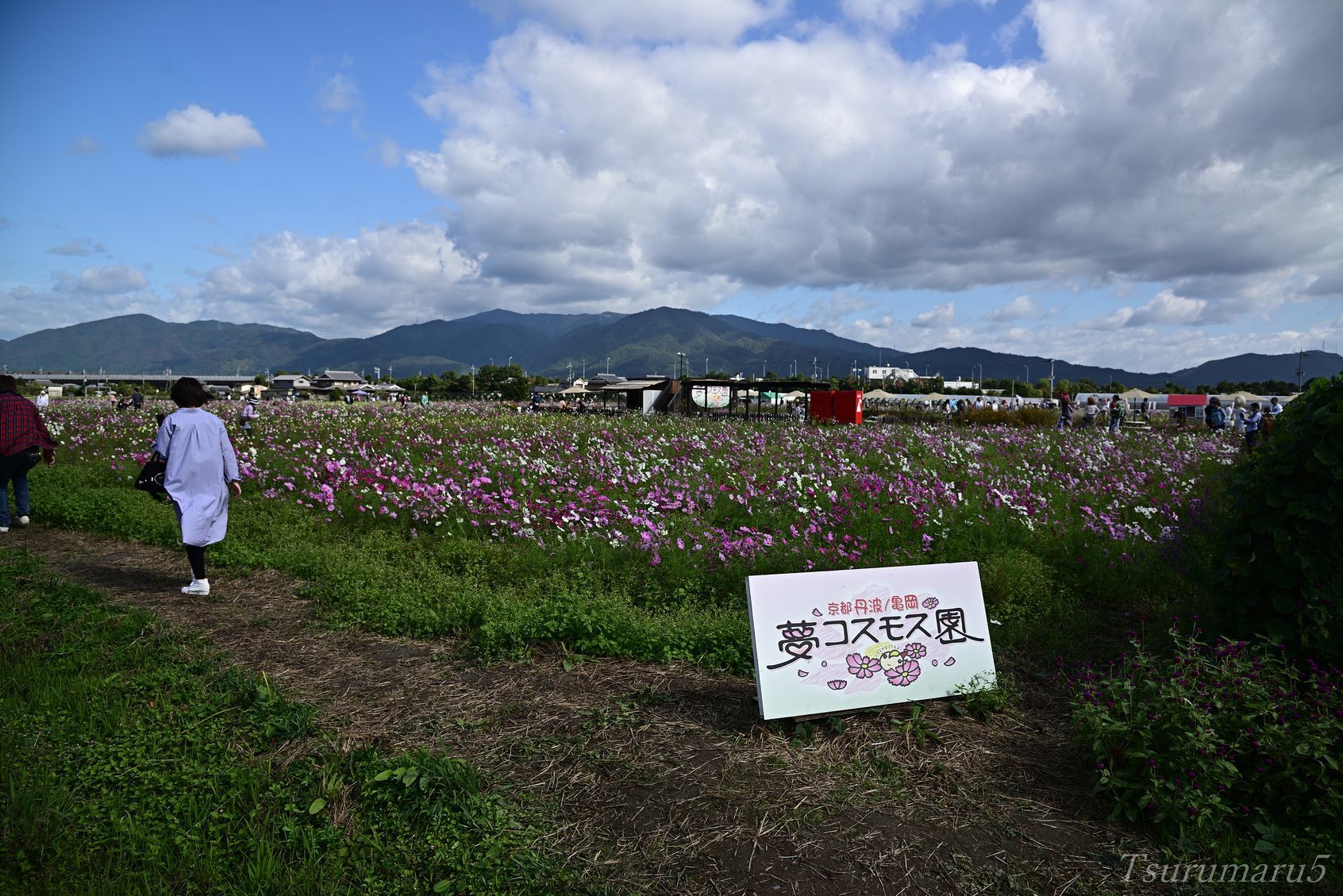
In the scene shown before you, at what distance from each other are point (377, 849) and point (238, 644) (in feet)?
9.89

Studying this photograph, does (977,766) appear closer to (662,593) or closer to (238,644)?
(662,593)

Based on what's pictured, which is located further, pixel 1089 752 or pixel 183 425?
pixel 183 425

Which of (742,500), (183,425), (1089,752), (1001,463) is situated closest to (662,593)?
(742,500)

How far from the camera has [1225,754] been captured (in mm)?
3316

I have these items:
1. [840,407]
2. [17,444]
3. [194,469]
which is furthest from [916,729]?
[840,407]

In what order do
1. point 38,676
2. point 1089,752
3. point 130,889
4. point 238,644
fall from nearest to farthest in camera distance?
point 130,889, point 1089,752, point 38,676, point 238,644

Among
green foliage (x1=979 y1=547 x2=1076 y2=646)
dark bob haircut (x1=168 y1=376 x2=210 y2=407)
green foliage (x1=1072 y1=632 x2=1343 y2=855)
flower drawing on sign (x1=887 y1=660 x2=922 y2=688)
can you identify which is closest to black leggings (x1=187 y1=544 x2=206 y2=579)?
dark bob haircut (x1=168 y1=376 x2=210 y2=407)

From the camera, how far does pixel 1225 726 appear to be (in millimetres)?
3359

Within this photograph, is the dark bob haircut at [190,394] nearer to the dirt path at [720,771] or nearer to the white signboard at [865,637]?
the dirt path at [720,771]

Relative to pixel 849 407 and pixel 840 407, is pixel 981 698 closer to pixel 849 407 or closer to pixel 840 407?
pixel 849 407

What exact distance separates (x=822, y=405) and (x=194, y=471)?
2453 cm

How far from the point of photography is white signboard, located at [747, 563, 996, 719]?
3824 mm

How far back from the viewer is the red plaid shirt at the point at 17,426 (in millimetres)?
9109

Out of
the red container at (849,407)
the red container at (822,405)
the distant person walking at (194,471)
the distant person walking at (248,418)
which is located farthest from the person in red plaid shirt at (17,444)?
the red container at (822,405)
